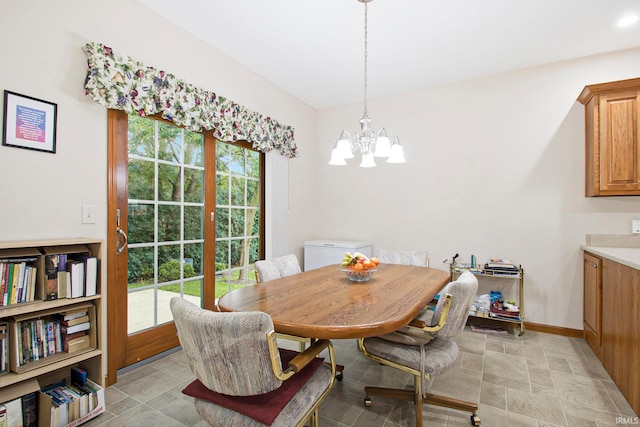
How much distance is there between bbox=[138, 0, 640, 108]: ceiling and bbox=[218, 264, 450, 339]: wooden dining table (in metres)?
2.03

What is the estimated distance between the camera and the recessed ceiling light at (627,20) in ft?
7.90

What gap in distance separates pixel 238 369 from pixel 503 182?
3356 mm

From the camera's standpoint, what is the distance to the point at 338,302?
5.22 feet

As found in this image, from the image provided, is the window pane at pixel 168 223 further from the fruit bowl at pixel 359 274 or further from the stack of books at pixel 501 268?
the stack of books at pixel 501 268

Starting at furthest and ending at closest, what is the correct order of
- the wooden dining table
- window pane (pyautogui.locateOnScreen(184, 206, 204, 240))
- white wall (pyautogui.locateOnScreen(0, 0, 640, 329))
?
window pane (pyautogui.locateOnScreen(184, 206, 204, 240)) < white wall (pyautogui.locateOnScreen(0, 0, 640, 329)) < the wooden dining table

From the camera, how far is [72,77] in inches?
77.9

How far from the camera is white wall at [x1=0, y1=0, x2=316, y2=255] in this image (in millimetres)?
1740

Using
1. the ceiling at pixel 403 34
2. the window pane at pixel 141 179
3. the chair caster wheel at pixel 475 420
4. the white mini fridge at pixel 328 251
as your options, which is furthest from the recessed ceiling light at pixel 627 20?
the window pane at pixel 141 179

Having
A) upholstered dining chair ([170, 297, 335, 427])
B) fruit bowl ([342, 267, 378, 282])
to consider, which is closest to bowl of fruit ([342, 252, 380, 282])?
fruit bowl ([342, 267, 378, 282])

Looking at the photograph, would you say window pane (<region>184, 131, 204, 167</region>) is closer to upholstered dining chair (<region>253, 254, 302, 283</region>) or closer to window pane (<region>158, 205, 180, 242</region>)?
window pane (<region>158, 205, 180, 242</region>)

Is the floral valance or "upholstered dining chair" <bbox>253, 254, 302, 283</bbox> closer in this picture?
the floral valance

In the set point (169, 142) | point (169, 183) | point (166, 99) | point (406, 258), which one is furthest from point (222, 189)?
point (406, 258)

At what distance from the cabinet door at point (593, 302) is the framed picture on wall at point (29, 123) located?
4.09m

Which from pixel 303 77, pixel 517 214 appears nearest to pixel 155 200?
pixel 303 77
